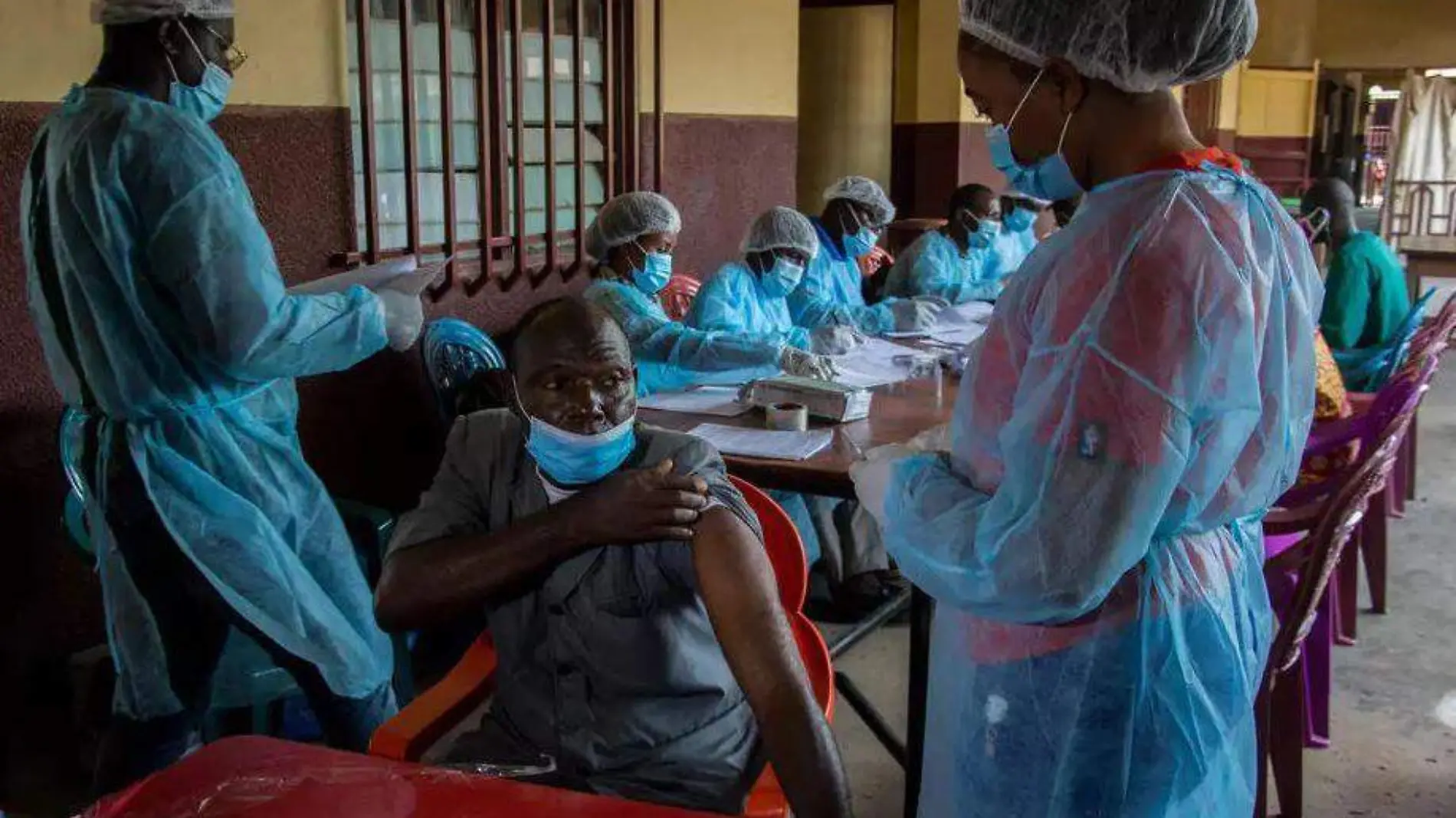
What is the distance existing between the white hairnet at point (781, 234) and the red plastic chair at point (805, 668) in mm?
2150

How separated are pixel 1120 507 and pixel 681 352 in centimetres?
206

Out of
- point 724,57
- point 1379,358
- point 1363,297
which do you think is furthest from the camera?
point 724,57

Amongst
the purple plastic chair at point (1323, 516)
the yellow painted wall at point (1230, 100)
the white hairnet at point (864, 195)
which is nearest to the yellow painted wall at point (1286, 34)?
the yellow painted wall at point (1230, 100)

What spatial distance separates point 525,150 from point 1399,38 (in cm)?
1046

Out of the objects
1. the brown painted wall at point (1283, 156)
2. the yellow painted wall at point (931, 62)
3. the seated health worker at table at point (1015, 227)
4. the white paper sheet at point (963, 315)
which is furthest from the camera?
the brown painted wall at point (1283, 156)

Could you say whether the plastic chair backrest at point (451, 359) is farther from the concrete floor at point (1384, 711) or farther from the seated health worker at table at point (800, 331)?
the concrete floor at point (1384, 711)

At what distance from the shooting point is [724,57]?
16.2 ft

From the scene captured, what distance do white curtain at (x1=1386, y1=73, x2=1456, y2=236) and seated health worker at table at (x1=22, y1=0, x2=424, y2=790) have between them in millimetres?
11139

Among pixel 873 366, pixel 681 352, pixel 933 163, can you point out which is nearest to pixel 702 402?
pixel 681 352

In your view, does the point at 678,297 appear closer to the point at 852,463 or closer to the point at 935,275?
the point at 935,275

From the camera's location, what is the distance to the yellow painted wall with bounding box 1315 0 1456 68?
11.4 meters

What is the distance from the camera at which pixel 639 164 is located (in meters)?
4.52

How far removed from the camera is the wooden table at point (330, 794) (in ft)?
3.74

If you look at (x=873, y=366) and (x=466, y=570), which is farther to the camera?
(x=873, y=366)
